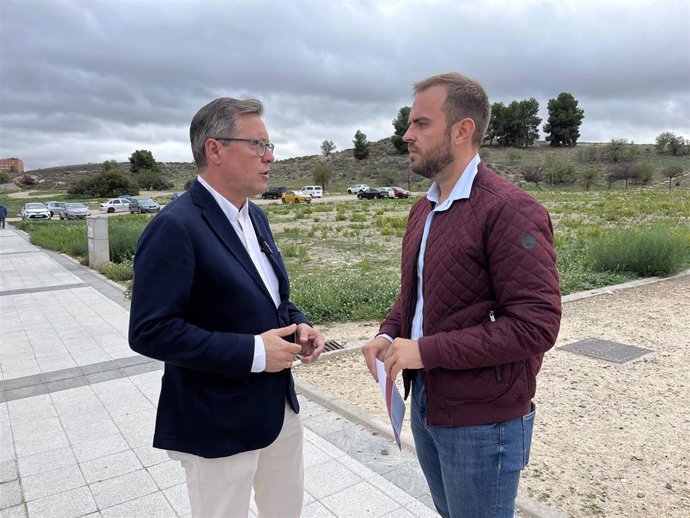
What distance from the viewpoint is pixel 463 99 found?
1652 mm

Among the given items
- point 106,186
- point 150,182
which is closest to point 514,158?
point 150,182

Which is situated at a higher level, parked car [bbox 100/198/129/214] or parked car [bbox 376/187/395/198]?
parked car [bbox 376/187/395/198]

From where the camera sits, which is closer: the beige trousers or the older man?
the older man

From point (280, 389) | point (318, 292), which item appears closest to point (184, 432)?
point (280, 389)

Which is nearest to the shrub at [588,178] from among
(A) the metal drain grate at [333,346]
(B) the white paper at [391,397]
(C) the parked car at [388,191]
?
(C) the parked car at [388,191]

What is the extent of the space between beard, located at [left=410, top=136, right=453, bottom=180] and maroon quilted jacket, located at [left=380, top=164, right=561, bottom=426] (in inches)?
4.9

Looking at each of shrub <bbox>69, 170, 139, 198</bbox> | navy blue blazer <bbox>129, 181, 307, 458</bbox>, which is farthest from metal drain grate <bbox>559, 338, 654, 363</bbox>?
shrub <bbox>69, 170, 139, 198</bbox>

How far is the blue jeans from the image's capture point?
167 cm

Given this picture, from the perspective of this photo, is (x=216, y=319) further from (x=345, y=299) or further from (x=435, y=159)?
(x=345, y=299)

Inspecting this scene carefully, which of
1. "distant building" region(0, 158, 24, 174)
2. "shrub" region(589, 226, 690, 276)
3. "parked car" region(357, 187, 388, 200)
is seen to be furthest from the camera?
"distant building" region(0, 158, 24, 174)

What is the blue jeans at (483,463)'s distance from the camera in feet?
5.46

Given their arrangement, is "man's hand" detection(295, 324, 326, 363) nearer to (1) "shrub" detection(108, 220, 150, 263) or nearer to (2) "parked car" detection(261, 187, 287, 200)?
(1) "shrub" detection(108, 220, 150, 263)

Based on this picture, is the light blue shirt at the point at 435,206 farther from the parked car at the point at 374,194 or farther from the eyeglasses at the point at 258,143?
the parked car at the point at 374,194

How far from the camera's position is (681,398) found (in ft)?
14.9
